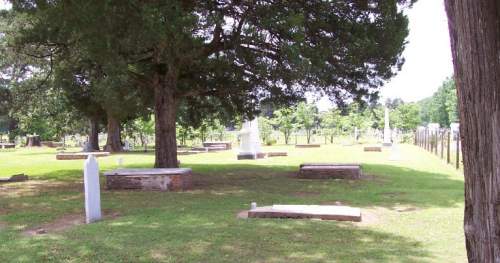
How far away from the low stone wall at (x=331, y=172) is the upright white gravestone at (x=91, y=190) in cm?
799

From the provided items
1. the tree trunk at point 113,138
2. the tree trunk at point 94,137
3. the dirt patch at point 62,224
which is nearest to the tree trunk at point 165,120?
the dirt patch at point 62,224

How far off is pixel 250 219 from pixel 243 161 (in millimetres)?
15034

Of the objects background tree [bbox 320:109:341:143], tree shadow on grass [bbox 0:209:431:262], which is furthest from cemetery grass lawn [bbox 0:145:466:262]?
background tree [bbox 320:109:341:143]

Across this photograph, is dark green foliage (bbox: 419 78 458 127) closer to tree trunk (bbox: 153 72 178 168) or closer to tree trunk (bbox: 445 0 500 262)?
tree trunk (bbox: 153 72 178 168)

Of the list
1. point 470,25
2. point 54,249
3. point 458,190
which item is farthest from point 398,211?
point 470,25

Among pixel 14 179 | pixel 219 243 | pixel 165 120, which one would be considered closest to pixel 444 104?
pixel 165 120

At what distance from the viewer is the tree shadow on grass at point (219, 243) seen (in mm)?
5961

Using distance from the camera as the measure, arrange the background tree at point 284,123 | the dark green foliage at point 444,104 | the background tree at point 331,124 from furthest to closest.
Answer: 1. the dark green foliage at point 444,104
2. the background tree at point 331,124
3. the background tree at point 284,123

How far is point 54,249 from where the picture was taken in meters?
6.42

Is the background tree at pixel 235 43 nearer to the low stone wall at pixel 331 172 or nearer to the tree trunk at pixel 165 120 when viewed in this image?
the tree trunk at pixel 165 120

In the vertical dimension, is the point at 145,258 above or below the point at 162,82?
below

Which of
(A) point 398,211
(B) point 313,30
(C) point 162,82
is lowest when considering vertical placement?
(A) point 398,211

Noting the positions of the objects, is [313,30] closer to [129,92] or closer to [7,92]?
[129,92]

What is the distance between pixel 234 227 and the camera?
7648mm
